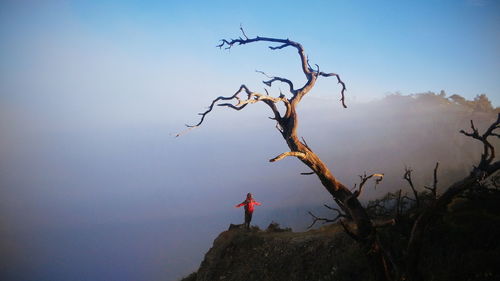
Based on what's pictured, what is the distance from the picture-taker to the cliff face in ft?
34.9

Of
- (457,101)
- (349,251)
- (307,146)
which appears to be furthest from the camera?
(457,101)

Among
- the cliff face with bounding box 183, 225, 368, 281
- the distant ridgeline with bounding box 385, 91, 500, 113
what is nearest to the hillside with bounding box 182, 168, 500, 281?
the cliff face with bounding box 183, 225, 368, 281

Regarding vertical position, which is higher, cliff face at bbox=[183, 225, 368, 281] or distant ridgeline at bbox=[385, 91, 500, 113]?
distant ridgeline at bbox=[385, 91, 500, 113]

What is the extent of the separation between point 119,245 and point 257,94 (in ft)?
690

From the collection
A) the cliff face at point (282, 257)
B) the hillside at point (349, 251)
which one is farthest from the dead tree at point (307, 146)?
the cliff face at point (282, 257)

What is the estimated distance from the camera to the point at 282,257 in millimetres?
13352

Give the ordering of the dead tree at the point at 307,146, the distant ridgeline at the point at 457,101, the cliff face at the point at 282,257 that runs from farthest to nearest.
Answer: the distant ridgeline at the point at 457,101, the cliff face at the point at 282,257, the dead tree at the point at 307,146

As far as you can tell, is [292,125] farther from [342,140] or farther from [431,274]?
[342,140]

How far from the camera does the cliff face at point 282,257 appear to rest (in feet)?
34.9

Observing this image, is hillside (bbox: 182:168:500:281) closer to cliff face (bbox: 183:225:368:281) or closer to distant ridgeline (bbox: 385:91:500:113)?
cliff face (bbox: 183:225:368:281)

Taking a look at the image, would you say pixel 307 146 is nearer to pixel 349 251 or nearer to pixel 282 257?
pixel 349 251

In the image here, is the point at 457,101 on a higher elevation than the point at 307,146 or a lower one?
higher

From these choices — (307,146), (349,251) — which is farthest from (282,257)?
(307,146)

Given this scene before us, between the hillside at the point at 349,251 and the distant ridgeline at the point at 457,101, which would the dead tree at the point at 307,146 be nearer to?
the hillside at the point at 349,251
